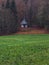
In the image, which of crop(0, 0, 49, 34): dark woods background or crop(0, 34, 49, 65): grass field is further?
crop(0, 0, 49, 34): dark woods background

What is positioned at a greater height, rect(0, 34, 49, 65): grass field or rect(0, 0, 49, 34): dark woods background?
rect(0, 34, 49, 65): grass field

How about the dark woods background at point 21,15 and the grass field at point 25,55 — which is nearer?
the grass field at point 25,55

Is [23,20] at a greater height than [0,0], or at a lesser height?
lesser

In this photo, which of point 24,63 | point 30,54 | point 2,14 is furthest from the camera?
point 2,14

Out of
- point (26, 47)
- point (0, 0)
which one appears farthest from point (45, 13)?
point (26, 47)

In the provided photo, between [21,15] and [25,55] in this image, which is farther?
[21,15]

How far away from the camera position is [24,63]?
1327 centimetres

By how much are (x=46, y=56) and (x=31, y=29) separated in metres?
28.6

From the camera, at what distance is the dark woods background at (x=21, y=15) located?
39375 mm

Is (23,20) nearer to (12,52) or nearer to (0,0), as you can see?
(0,0)

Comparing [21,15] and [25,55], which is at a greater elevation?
[25,55]

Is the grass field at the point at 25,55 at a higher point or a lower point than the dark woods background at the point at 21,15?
higher

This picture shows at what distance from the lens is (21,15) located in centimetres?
4772

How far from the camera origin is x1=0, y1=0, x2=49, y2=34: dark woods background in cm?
3938
